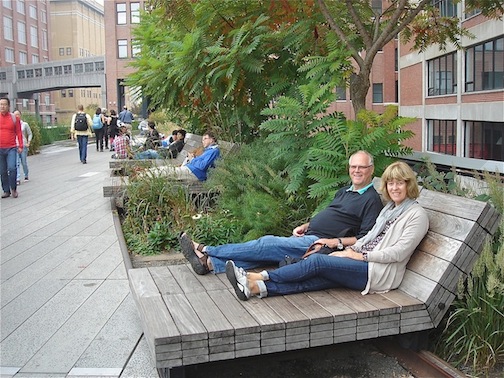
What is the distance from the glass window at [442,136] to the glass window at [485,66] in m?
2.99

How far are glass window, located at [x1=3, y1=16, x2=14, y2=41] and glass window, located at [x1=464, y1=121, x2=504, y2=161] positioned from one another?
2904 inches

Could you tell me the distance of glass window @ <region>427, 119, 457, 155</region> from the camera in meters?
34.9

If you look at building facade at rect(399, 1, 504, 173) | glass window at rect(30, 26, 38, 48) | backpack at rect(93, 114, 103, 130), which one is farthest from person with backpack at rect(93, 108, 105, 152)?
glass window at rect(30, 26, 38, 48)

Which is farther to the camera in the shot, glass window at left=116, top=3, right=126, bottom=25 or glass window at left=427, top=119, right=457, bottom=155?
glass window at left=116, top=3, right=126, bottom=25

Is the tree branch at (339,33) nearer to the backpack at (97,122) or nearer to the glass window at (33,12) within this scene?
the backpack at (97,122)

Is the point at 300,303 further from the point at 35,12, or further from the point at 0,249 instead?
the point at 35,12

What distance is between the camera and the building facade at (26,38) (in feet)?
285

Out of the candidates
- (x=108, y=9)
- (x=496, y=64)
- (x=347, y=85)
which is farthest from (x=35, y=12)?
(x=347, y=85)

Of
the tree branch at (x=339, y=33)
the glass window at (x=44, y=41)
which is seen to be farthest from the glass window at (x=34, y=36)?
the tree branch at (x=339, y=33)

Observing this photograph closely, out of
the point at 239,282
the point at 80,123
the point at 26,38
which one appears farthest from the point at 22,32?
the point at 239,282

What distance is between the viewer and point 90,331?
4.89 metres

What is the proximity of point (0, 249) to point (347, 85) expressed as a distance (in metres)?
4.95

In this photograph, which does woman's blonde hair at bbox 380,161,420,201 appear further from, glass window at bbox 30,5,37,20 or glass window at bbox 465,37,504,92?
glass window at bbox 30,5,37,20

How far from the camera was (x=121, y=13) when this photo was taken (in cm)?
7012
